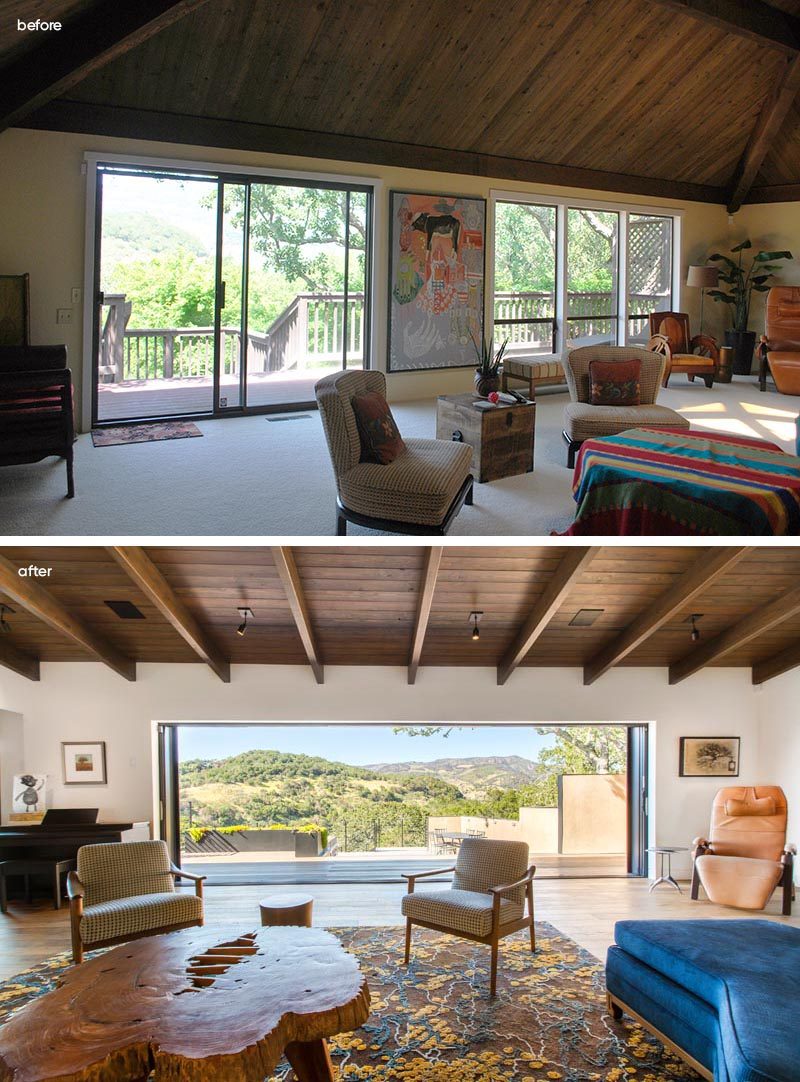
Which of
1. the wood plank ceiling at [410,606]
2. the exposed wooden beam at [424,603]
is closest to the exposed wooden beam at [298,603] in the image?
the wood plank ceiling at [410,606]

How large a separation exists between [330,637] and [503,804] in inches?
132

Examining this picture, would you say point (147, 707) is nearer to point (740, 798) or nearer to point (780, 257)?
point (740, 798)

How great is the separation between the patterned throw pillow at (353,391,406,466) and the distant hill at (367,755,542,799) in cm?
540

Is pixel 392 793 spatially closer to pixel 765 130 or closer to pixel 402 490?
pixel 402 490

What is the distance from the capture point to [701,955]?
145 inches

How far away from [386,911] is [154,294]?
508 centimetres

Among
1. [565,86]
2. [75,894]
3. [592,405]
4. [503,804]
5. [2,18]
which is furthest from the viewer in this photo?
[503,804]

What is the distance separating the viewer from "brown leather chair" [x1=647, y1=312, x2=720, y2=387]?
10062 mm

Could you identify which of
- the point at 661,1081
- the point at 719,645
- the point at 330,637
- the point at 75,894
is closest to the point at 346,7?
the point at 330,637

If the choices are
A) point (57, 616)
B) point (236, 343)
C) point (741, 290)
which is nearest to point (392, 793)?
point (57, 616)

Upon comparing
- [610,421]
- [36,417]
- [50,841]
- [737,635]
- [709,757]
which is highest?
[610,421]

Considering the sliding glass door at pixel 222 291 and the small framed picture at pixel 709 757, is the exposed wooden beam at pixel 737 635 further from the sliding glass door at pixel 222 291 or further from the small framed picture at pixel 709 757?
the sliding glass door at pixel 222 291

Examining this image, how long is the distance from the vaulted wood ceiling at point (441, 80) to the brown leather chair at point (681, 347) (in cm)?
162

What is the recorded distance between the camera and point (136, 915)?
5.06 m
